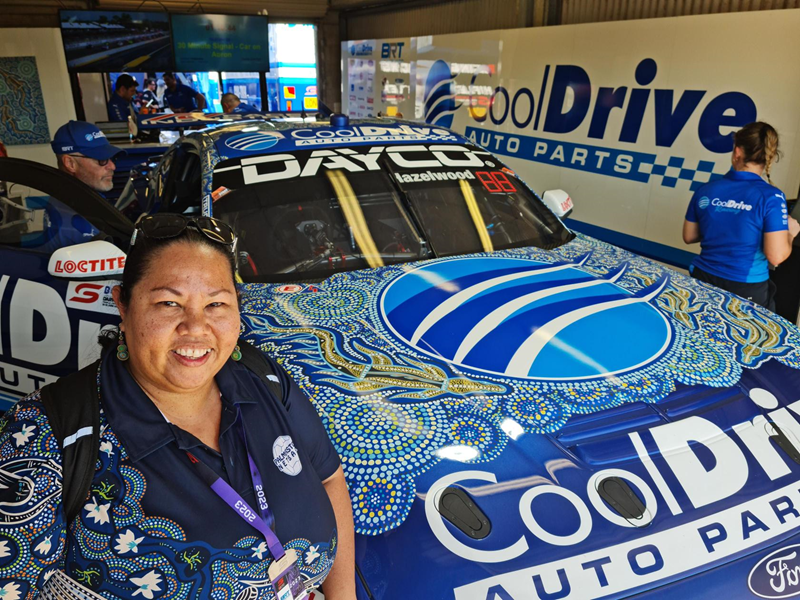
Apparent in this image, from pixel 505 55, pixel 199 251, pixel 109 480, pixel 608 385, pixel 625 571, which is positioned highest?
pixel 505 55

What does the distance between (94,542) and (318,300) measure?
48.8 inches

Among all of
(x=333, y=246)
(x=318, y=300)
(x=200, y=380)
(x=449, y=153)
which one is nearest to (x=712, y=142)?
(x=449, y=153)

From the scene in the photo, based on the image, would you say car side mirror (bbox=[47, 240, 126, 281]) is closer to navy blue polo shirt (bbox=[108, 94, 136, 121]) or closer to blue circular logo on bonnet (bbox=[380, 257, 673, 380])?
blue circular logo on bonnet (bbox=[380, 257, 673, 380])

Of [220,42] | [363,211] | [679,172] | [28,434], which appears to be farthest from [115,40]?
[28,434]

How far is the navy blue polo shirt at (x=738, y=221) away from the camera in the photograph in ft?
10.4

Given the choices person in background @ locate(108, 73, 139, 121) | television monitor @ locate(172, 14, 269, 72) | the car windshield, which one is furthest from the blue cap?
television monitor @ locate(172, 14, 269, 72)

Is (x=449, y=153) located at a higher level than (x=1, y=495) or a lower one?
higher

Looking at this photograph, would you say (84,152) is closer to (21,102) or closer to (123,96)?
(123,96)

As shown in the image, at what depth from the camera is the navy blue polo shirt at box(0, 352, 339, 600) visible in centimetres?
99

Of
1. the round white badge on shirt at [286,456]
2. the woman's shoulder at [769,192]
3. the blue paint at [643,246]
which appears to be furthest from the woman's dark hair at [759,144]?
the round white badge on shirt at [286,456]

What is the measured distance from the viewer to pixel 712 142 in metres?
5.05

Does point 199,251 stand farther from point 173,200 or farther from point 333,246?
point 173,200

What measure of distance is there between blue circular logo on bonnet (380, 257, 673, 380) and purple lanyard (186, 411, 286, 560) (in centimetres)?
80

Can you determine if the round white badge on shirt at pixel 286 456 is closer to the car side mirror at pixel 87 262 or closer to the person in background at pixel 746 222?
the car side mirror at pixel 87 262
